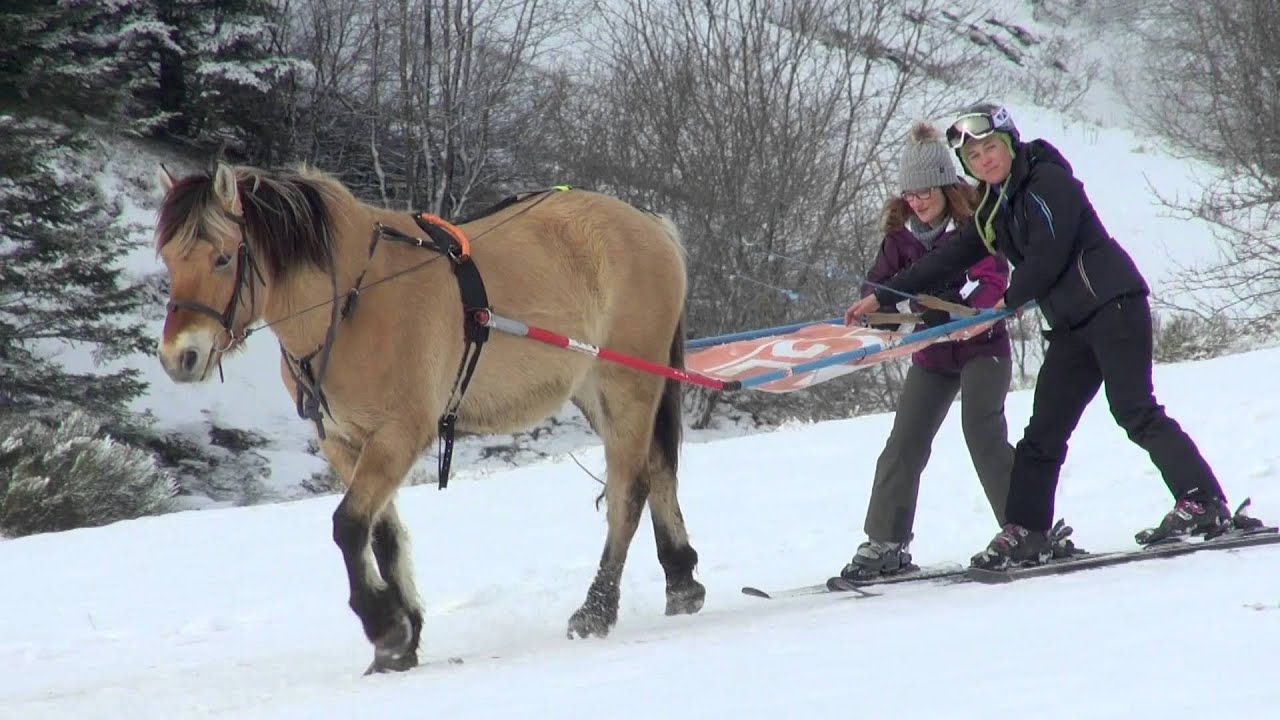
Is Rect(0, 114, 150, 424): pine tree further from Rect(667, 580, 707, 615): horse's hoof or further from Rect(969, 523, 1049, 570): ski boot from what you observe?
Rect(969, 523, 1049, 570): ski boot

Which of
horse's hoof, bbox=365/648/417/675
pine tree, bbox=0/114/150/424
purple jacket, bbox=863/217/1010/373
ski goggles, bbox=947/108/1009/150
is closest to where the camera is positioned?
horse's hoof, bbox=365/648/417/675

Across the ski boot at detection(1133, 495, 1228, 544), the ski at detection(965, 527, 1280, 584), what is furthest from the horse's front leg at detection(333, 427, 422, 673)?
the ski boot at detection(1133, 495, 1228, 544)

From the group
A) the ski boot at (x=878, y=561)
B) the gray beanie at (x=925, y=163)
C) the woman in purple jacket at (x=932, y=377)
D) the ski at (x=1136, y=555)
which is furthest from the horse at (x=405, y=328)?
the ski at (x=1136, y=555)

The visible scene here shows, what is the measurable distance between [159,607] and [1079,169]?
84.7ft

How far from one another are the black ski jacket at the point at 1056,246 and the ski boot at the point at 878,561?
3.86 ft

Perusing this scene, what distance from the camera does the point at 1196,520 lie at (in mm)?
4391

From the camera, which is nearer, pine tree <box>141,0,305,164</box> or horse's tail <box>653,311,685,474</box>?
horse's tail <box>653,311,685,474</box>

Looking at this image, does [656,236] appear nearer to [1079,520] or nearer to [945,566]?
[945,566]

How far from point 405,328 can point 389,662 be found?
1.23 m

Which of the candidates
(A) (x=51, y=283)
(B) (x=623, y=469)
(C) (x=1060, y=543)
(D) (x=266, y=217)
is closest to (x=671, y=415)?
(B) (x=623, y=469)

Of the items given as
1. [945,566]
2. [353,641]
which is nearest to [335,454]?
[353,641]

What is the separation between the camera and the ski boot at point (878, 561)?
200 inches

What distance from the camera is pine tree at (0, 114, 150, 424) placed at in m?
13.2

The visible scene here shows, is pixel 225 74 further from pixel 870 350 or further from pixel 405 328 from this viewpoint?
pixel 870 350
